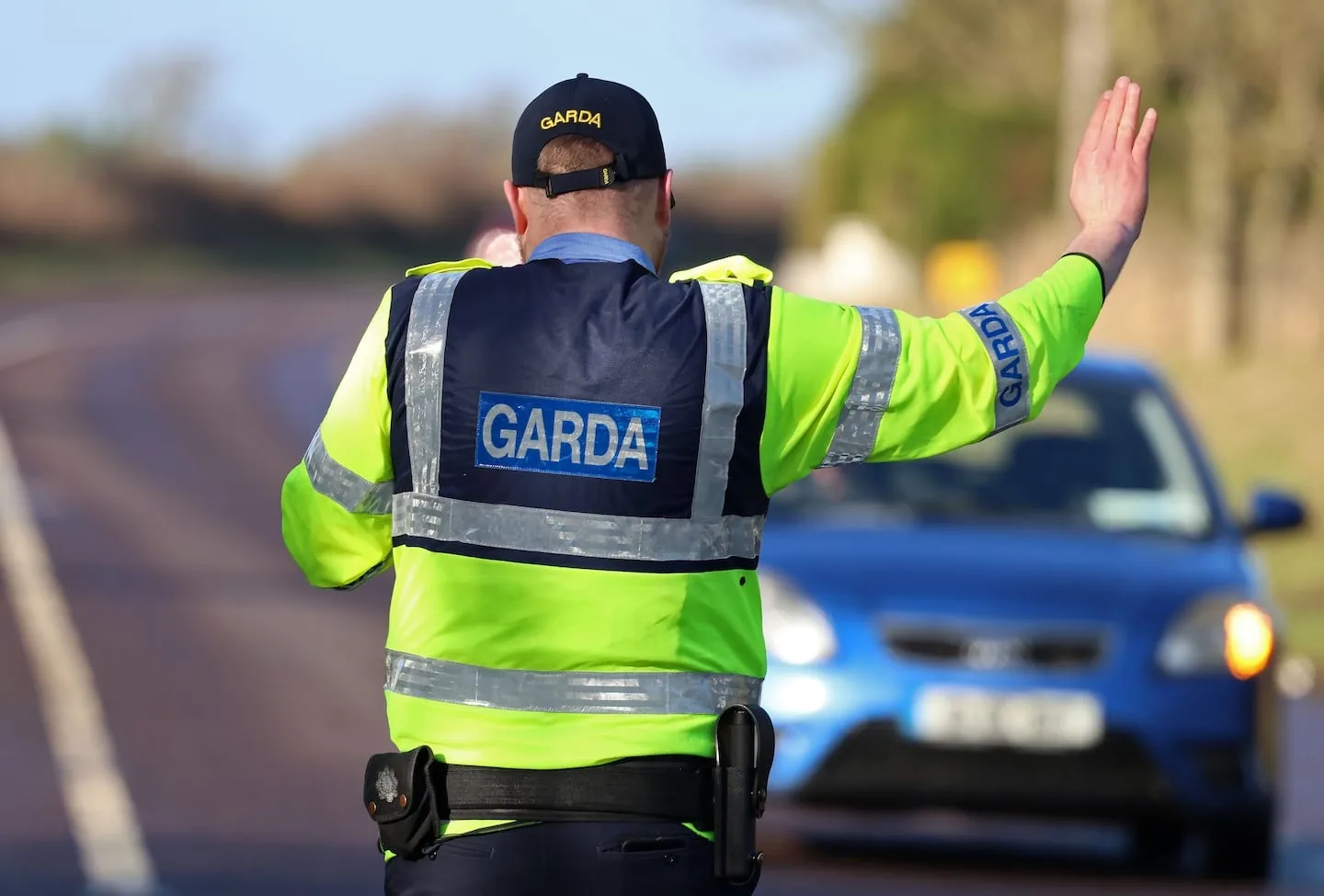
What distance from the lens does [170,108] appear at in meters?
91.1

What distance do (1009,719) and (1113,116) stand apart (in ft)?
14.9

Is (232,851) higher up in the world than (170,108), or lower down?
lower down

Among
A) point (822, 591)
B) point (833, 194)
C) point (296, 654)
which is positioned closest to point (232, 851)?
point (822, 591)

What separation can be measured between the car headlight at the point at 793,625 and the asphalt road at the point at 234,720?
2.43ft

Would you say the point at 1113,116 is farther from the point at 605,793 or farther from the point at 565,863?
the point at 565,863

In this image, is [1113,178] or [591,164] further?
[1113,178]

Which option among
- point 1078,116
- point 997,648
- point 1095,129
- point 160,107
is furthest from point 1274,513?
point 160,107

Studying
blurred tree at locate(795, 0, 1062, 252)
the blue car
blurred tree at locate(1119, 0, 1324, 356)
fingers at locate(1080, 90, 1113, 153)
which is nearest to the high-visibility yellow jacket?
fingers at locate(1080, 90, 1113, 153)

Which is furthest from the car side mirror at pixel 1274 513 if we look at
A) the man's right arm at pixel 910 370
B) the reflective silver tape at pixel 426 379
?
the reflective silver tape at pixel 426 379

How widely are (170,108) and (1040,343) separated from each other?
89.6m

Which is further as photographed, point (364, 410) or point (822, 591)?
point (822, 591)

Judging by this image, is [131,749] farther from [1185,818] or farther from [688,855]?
[688,855]

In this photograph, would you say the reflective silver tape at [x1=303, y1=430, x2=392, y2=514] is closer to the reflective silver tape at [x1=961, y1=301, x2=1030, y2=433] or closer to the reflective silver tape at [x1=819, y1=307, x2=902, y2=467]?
the reflective silver tape at [x1=819, y1=307, x2=902, y2=467]

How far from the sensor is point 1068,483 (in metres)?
9.58
